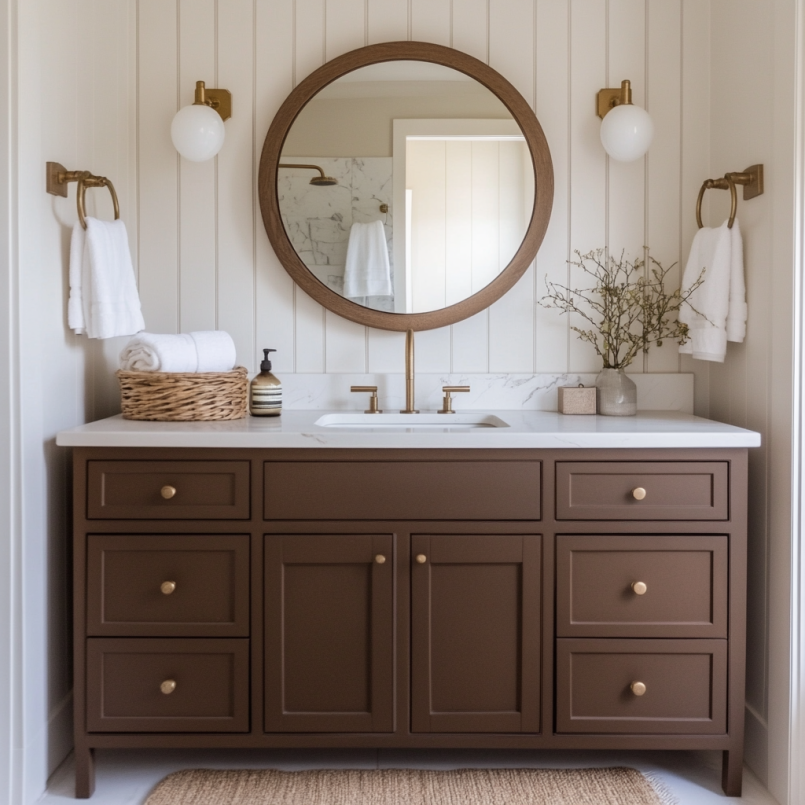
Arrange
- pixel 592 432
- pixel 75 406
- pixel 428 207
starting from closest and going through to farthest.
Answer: pixel 592 432 < pixel 75 406 < pixel 428 207

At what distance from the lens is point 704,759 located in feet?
6.21

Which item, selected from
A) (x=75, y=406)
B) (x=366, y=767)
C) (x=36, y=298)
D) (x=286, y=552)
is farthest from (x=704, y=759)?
(x=36, y=298)

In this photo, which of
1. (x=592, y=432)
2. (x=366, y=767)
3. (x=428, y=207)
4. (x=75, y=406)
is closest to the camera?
(x=592, y=432)

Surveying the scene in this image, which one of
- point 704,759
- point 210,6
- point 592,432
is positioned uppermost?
point 210,6

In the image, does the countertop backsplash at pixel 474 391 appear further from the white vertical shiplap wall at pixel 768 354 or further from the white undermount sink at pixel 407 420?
the white vertical shiplap wall at pixel 768 354

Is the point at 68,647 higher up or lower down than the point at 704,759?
higher up

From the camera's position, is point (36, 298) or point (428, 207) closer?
point (36, 298)

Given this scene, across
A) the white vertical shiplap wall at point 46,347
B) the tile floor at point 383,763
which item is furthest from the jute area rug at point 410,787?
the white vertical shiplap wall at point 46,347

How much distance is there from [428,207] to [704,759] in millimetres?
1596

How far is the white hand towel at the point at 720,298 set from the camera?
6.31 ft

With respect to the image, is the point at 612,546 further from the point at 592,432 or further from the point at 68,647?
the point at 68,647

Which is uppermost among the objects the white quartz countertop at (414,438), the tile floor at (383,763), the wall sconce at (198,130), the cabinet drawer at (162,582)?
the wall sconce at (198,130)

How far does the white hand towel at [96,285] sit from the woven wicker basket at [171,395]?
132 mm

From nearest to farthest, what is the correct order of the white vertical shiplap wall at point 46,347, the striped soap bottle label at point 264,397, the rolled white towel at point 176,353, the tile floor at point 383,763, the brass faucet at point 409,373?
1. the white vertical shiplap wall at point 46,347
2. the tile floor at point 383,763
3. the rolled white towel at point 176,353
4. the striped soap bottle label at point 264,397
5. the brass faucet at point 409,373
